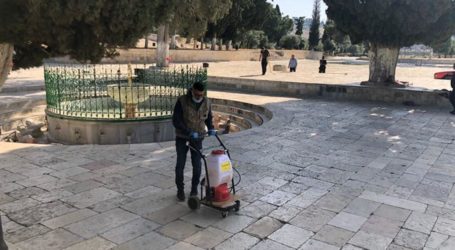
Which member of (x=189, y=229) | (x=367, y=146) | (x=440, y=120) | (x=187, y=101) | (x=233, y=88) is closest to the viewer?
(x=189, y=229)

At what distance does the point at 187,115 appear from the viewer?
15.7ft

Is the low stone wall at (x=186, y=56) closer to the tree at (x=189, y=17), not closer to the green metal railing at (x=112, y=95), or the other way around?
the tree at (x=189, y=17)

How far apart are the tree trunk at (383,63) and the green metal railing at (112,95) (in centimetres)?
685

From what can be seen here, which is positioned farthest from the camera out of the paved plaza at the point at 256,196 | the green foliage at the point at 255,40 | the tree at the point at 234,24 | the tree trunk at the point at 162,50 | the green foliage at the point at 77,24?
the green foliage at the point at 255,40

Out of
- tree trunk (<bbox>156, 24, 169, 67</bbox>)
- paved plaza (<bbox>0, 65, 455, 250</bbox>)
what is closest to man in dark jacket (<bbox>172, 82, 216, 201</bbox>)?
paved plaza (<bbox>0, 65, 455, 250</bbox>)

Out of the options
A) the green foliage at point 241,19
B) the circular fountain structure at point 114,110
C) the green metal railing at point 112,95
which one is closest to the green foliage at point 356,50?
the green foliage at point 241,19

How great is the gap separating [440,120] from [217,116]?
6.73 metres

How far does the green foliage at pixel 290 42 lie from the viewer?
56844 millimetres

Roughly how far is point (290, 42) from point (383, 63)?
4333cm

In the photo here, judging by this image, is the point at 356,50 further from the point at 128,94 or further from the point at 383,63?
the point at 128,94

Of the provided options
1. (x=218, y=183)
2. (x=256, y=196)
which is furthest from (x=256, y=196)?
(x=218, y=183)

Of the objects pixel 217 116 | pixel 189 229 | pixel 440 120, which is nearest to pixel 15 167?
pixel 189 229

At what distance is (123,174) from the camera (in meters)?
6.16

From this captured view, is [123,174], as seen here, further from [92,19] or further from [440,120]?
[440,120]
